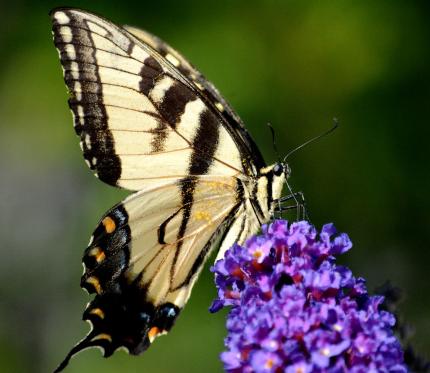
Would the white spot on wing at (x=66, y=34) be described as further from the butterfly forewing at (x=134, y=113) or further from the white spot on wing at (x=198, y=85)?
the white spot on wing at (x=198, y=85)

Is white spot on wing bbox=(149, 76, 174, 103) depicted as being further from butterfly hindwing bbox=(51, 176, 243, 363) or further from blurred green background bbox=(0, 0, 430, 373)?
blurred green background bbox=(0, 0, 430, 373)

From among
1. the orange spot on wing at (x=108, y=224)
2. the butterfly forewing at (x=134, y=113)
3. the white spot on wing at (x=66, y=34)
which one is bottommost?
the orange spot on wing at (x=108, y=224)

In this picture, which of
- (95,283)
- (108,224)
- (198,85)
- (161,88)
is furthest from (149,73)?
(95,283)

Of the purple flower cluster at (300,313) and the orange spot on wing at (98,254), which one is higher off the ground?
the orange spot on wing at (98,254)

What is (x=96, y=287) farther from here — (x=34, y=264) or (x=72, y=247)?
(x=34, y=264)

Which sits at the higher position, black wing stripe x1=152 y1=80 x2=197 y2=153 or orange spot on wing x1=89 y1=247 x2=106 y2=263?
black wing stripe x1=152 y1=80 x2=197 y2=153

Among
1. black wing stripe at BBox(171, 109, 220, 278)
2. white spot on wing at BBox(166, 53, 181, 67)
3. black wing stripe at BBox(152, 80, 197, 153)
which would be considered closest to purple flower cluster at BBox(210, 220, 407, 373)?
black wing stripe at BBox(171, 109, 220, 278)

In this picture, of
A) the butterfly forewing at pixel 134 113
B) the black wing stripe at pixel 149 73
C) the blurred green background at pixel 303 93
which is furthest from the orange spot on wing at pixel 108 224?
the blurred green background at pixel 303 93
